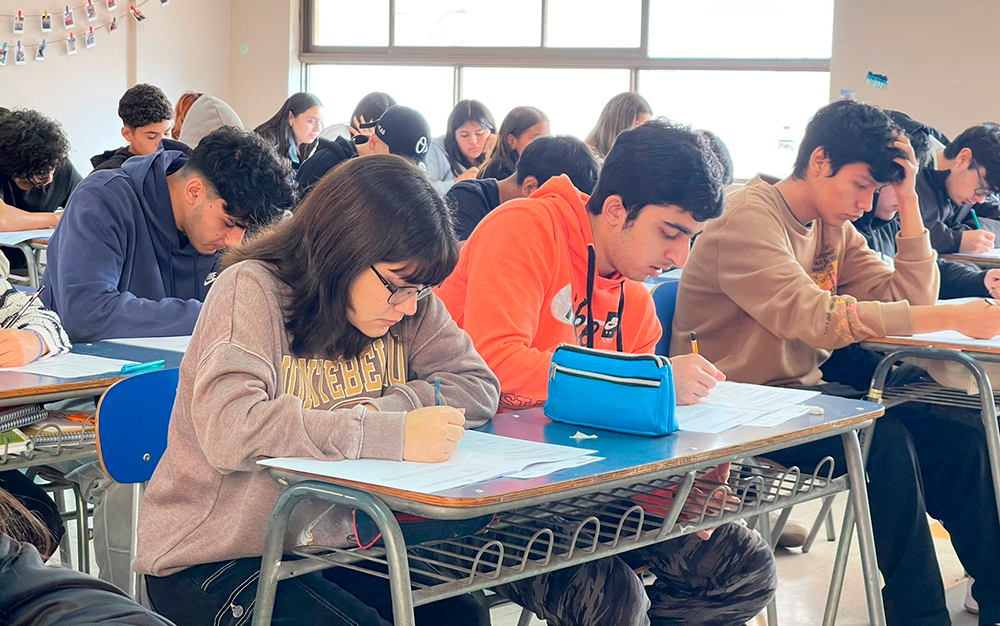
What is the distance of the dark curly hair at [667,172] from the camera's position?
1.88 m

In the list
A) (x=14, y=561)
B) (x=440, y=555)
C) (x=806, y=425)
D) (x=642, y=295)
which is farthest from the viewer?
(x=642, y=295)

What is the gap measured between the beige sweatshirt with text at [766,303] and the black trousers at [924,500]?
216 mm

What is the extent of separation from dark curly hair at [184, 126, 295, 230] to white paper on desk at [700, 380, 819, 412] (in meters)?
0.98

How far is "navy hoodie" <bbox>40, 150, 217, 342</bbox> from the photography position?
2.32 meters

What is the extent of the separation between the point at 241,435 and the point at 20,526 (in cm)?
55

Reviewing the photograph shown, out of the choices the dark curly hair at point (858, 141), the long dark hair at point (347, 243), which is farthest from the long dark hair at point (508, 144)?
the long dark hair at point (347, 243)

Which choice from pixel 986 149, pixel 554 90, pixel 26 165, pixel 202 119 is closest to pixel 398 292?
pixel 26 165

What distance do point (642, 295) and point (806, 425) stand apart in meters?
0.55

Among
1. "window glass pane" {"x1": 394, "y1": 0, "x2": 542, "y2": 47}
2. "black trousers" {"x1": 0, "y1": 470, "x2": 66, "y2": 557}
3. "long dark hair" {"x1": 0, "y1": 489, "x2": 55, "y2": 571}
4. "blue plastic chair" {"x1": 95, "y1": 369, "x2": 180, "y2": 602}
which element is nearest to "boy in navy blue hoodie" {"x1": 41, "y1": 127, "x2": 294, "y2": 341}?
"black trousers" {"x1": 0, "y1": 470, "x2": 66, "y2": 557}

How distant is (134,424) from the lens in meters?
1.64

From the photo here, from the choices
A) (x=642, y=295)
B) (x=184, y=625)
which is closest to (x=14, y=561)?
(x=184, y=625)

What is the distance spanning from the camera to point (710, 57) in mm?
6930

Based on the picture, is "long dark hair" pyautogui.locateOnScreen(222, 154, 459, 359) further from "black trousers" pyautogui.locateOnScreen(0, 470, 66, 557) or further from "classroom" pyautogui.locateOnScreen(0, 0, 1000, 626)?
"black trousers" pyautogui.locateOnScreen(0, 470, 66, 557)

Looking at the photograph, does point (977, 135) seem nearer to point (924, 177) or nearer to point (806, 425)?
point (924, 177)
